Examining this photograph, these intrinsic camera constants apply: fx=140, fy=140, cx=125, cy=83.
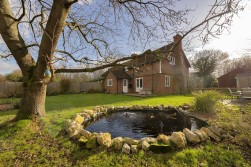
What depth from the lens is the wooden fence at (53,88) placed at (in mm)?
16391

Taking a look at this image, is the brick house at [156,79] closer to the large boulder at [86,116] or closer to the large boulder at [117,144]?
the large boulder at [86,116]

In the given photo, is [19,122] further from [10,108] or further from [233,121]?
[233,121]

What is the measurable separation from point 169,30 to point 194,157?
3671 mm

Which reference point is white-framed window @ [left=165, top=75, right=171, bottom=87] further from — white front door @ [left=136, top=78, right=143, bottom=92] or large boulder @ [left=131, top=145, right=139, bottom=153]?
large boulder @ [left=131, top=145, right=139, bottom=153]

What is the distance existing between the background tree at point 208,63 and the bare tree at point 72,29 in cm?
2926

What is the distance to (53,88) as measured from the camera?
→ 19.8 m

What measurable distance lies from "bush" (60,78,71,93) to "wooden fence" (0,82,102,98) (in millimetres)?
301

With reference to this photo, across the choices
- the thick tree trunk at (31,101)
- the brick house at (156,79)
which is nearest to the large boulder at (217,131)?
the thick tree trunk at (31,101)

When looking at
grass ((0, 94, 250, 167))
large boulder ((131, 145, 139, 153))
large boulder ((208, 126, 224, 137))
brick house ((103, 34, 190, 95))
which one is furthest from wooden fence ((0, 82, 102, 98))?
large boulder ((208, 126, 224, 137))

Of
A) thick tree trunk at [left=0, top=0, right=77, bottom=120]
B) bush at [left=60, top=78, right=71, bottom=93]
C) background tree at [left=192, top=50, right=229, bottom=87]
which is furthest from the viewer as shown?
background tree at [left=192, top=50, right=229, bottom=87]

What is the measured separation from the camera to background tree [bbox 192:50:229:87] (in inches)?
1179

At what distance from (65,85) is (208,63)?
29.1 m

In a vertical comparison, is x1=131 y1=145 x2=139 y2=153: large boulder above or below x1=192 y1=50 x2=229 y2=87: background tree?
below

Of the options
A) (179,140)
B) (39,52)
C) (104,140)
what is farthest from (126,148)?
(39,52)
